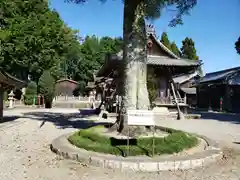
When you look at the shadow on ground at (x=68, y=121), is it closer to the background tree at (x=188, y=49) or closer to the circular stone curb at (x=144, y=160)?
the circular stone curb at (x=144, y=160)

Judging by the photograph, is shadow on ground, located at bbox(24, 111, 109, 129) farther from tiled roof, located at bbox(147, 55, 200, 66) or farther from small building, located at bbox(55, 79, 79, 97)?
small building, located at bbox(55, 79, 79, 97)

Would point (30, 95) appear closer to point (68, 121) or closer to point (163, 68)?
point (68, 121)

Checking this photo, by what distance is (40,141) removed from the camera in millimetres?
10266

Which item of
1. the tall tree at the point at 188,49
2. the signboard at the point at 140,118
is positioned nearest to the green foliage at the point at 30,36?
the tall tree at the point at 188,49

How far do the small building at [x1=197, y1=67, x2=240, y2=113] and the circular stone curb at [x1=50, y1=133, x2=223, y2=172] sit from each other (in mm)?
26020

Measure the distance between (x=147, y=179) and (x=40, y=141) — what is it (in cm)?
577

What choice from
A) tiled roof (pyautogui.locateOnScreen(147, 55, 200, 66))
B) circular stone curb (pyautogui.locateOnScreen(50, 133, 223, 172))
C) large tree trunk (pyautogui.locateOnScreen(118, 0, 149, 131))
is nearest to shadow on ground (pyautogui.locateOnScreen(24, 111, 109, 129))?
large tree trunk (pyautogui.locateOnScreen(118, 0, 149, 131))

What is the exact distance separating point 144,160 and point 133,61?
401 cm

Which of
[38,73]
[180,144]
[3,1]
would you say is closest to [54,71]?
[38,73]

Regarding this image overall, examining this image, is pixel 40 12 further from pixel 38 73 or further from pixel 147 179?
pixel 147 179

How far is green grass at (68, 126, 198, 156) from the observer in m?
7.20

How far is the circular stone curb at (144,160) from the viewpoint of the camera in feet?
21.1

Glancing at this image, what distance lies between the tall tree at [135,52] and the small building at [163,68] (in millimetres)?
10569

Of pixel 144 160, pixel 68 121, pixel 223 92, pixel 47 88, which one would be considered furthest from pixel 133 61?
pixel 47 88
